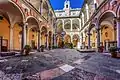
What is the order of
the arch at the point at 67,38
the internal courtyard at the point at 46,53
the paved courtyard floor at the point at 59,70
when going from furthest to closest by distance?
the arch at the point at 67,38, the internal courtyard at the point at 46,53, the paved courtyard floor at the point at 59,70

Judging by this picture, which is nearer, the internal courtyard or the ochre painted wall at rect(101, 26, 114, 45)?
the internal courtyard

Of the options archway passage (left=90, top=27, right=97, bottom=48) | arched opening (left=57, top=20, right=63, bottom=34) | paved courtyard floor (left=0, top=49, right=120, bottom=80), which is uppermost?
arched opening (left=57, top=20, right=63, bottom=34)

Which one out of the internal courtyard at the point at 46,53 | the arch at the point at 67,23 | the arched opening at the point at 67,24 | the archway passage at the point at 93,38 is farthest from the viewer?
the arch at the point at 67,23

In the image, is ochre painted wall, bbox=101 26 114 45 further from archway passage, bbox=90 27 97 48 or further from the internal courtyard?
archway passage, bbox=90 27 97 48

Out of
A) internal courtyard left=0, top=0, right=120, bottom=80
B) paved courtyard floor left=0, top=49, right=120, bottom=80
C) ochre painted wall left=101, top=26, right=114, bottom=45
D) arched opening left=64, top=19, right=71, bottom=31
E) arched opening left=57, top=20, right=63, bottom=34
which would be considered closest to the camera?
paved courtyard floor left=0, top=49, right=120, bottom=80

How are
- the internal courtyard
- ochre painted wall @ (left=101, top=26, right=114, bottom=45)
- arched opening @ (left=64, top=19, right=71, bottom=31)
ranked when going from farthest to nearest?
arched opening @ (left=64, top=19, right=71, bottom=31) < ochre painted wall @ (left=101, top=26, right=114, bottom=45) < the internal courtyard

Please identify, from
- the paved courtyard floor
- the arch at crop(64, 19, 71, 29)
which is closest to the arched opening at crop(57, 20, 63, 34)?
the arch at crop(64, 19, 71, 29)

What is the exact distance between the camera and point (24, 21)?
14.3 metres

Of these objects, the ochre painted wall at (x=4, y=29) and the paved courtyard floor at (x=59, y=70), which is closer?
the paved courtyard floor at (x=59, y=70)

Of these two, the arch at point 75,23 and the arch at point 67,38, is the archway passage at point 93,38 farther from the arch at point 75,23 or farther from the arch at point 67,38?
the arch at point 67,38

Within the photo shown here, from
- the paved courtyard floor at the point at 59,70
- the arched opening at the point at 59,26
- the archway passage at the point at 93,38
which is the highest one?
the arched opening at the point at 59,26

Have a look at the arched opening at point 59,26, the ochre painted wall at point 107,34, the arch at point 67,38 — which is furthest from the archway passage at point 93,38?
the arch at point 67,38

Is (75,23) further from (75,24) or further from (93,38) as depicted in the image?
(93,38)

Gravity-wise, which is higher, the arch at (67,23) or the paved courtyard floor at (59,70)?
the arch at (67,23)
